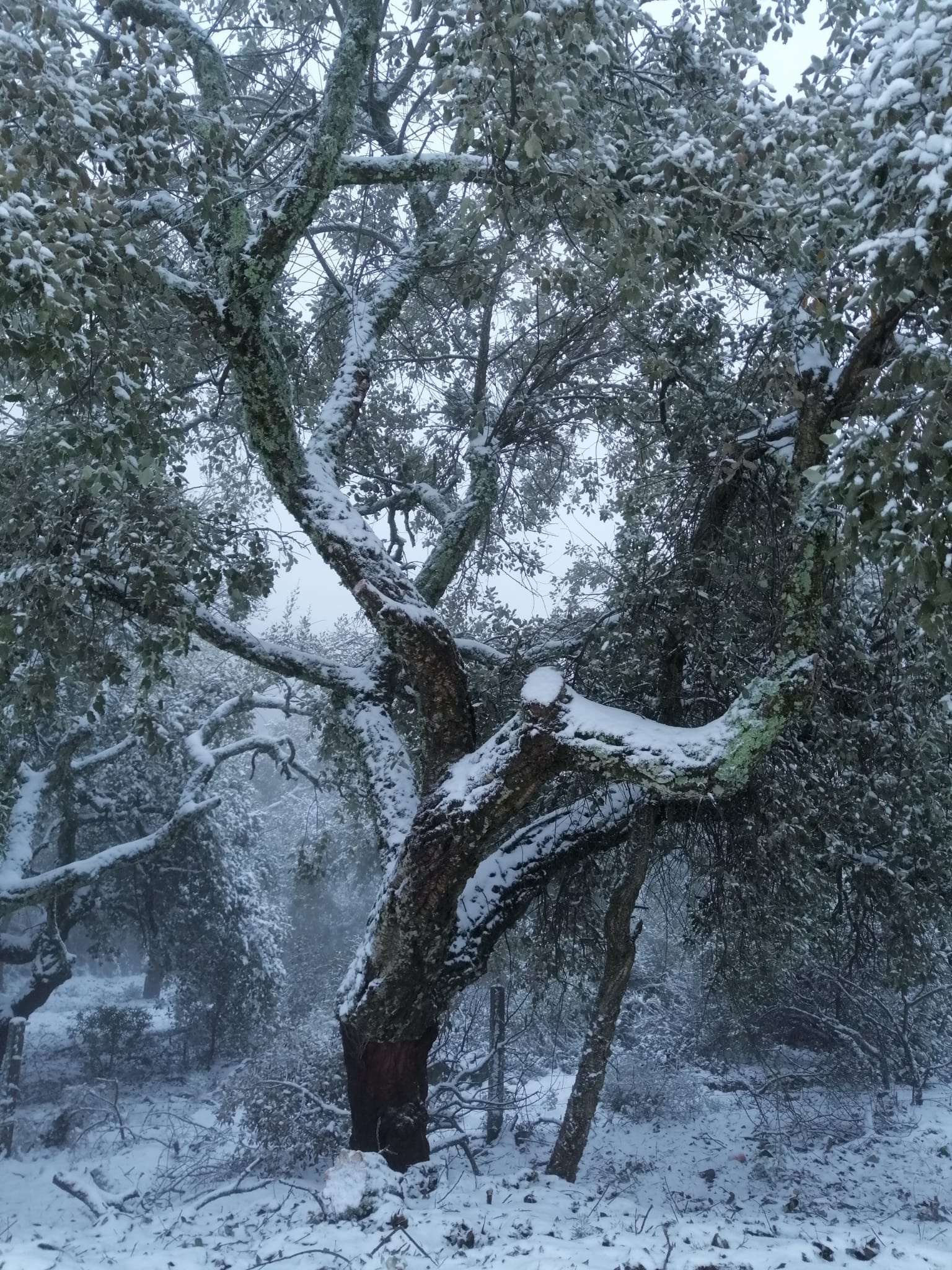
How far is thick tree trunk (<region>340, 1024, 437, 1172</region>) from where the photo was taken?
5930mm

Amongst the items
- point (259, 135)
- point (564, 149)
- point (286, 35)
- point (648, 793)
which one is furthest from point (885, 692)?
point (286, 35)

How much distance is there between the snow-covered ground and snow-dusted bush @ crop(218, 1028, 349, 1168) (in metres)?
0.35

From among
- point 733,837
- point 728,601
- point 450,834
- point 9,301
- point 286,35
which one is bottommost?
point 450,834

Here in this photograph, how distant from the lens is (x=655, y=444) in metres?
9.80

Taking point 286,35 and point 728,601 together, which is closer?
point 728,601

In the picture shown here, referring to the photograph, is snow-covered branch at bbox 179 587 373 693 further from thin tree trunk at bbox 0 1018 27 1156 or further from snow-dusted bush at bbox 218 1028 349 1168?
thin tree trunk at bbox 0 1018 27 1156

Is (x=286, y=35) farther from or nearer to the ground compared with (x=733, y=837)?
farther from the ground

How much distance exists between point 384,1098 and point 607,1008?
2.16 metres

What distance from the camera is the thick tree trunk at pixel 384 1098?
233 inches

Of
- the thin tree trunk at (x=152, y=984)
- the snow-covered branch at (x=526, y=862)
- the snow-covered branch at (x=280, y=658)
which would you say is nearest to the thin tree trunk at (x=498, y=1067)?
the snow-covered branch at (x=526, y=862)

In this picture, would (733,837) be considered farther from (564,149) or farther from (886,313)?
(564,149)

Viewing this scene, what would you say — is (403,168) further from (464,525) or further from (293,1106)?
(293,1106)

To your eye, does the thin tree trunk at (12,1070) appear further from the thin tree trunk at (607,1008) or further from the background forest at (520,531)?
the thin tree trunk at (607,1008)

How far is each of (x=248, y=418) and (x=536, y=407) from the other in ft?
11.0
